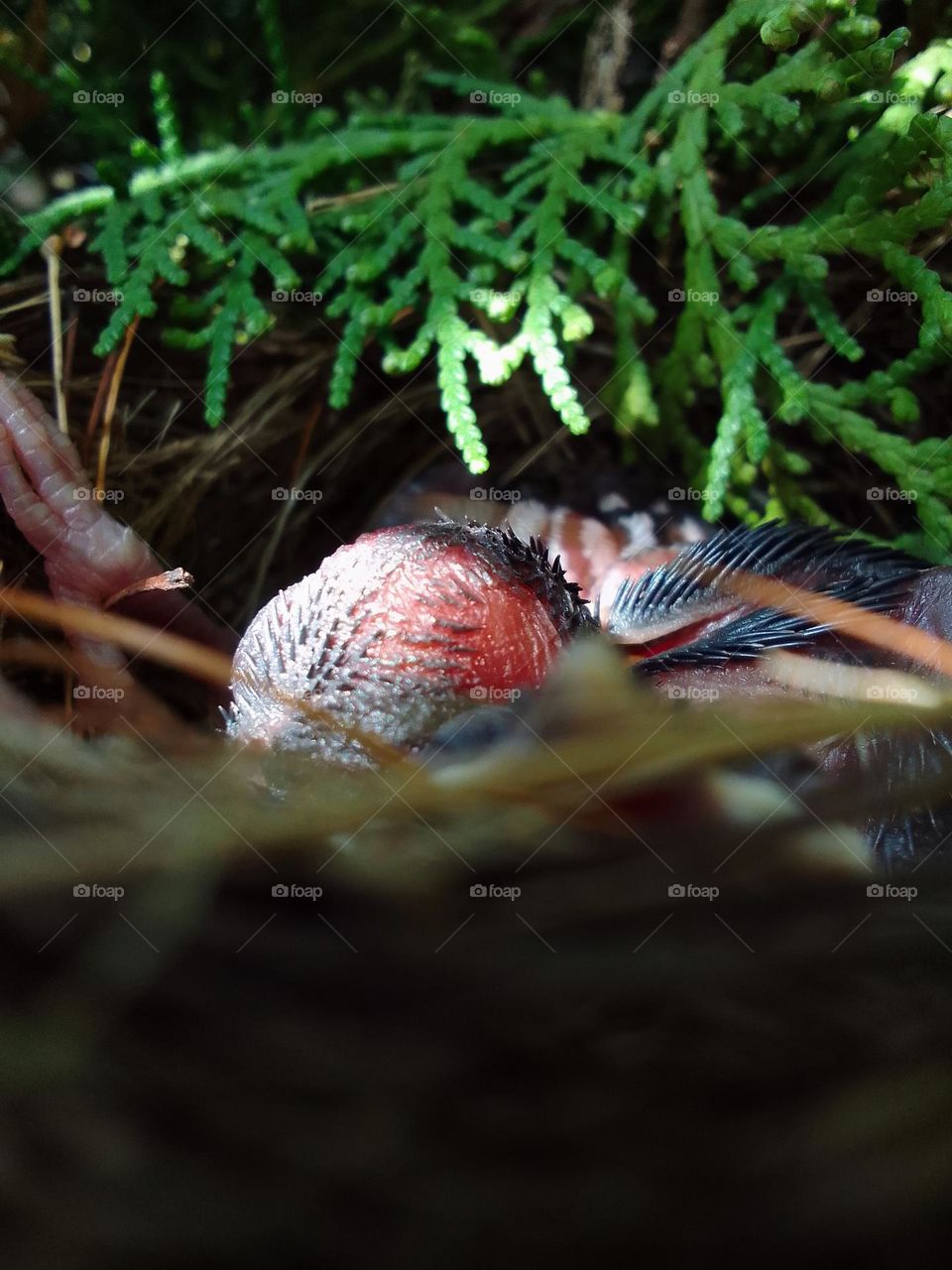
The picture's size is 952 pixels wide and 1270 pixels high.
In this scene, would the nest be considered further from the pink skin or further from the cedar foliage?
the cedar foliage

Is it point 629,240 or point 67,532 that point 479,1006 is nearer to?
point 67,532

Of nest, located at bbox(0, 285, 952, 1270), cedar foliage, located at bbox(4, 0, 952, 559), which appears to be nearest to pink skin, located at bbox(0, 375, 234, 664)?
cedar foliage, located at bbox(4, 0, 952, 559)

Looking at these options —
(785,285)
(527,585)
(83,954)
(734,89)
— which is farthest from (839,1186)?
(734,89)

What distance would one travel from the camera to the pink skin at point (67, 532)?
1204 millimetres

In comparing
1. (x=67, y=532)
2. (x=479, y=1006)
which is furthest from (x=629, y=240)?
(x=479, y=1006)

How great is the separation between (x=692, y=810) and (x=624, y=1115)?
0.24 m

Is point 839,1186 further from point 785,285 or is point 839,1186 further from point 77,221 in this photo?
point 77,221

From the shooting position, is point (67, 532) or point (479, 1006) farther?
point (67, 532)

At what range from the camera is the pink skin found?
1.20m

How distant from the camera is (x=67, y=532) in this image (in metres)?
1.21

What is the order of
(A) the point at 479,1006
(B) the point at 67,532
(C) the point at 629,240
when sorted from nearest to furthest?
(A) the point at 479,1006
(B) the point at 67,532
(C) the point at 629,240

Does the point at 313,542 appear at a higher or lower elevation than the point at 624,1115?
higher

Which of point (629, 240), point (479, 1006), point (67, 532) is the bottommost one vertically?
point (479, 1006)

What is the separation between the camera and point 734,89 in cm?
149
